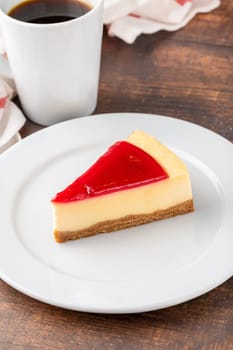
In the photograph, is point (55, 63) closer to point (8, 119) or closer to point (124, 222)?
point (8, 119)

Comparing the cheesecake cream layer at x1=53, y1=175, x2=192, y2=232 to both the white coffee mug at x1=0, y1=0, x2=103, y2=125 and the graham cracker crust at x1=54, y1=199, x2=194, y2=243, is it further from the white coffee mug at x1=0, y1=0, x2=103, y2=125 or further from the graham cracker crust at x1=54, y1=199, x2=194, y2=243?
the white coffee mug at x1=0, y1=0, x2=103, y2=125

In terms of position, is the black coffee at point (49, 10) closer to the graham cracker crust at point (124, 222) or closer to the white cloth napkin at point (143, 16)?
the white cloth napkin at point (143, 16)

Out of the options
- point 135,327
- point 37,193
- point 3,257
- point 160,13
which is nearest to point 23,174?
point 37,193

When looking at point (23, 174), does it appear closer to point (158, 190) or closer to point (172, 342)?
point (158, 190)

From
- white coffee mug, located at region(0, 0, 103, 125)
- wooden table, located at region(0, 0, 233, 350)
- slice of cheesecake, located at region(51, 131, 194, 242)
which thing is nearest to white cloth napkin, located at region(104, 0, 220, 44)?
wooden table, located at region(0, 0, 233, 350)

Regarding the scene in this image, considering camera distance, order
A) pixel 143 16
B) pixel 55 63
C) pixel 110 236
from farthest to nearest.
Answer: pixel 143 16 < pixel 55 63 < pixel 110 236

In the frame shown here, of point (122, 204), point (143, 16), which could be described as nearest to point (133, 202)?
point (122, 204)
